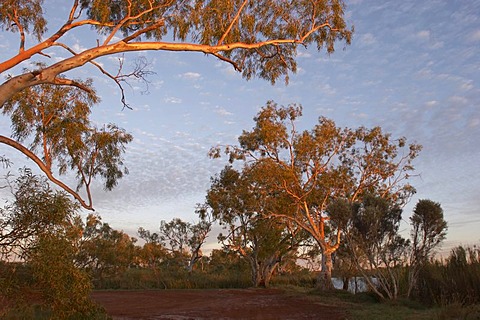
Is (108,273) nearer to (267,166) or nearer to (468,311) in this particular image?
(267,166)

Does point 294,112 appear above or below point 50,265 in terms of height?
above

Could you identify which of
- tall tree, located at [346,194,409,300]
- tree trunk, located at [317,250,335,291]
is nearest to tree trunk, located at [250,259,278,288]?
tree trunk, located at [317,250,335,291]

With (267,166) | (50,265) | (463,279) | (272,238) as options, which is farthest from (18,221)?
(272,238)

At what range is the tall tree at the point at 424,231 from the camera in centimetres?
1287

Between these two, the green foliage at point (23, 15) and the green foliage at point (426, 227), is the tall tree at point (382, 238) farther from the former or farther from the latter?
the green foliage at point (23, 15)

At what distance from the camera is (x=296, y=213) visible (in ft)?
74.8

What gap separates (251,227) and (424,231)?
46.3 feet

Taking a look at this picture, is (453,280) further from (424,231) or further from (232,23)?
(232,23)

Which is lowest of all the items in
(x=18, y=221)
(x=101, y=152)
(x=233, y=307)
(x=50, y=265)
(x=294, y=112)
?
(x=233, y=307)

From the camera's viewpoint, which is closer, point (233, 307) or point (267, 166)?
point (233, 307)

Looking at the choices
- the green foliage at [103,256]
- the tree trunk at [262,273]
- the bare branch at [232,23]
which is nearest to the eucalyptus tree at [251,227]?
the tree trunk at [262,273]

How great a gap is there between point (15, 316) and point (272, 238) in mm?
18297

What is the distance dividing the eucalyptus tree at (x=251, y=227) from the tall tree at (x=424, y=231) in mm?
10062

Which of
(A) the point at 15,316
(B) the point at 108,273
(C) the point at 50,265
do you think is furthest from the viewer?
(B) the point at 108,273
